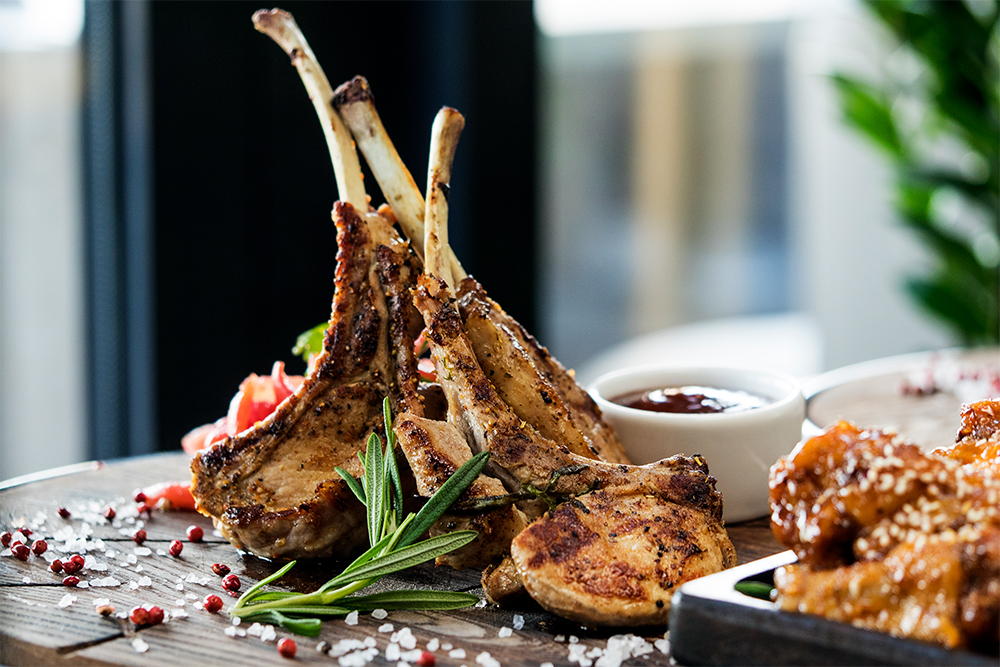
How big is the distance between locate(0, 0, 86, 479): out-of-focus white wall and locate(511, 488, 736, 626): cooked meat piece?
3.43m

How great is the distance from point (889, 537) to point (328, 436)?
1175 millimetres

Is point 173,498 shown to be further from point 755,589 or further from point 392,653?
point 755,589

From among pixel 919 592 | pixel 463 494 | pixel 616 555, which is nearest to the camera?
pixel 919 592

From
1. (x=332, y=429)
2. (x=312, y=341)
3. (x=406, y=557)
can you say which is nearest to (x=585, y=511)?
(x=406, y=557)

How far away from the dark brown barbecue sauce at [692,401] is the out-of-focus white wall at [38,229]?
306cm

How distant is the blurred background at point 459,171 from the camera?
14.6 feet

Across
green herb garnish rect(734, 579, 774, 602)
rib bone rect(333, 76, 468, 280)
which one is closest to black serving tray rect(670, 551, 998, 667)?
green herb garnish rect(734, 579, 774, 602)

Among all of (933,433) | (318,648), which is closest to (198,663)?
(318,648)

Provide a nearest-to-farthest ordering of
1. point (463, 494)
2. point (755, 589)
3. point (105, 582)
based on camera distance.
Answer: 1. point (755, 589)
2. point (463, 494)
3. point (105, 582)

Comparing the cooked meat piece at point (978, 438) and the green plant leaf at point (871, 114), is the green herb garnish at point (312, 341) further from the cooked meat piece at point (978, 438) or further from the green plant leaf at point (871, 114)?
the green plant leaf at point (871, 114)

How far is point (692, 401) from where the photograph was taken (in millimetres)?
2512

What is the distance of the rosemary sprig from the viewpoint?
1.79 m

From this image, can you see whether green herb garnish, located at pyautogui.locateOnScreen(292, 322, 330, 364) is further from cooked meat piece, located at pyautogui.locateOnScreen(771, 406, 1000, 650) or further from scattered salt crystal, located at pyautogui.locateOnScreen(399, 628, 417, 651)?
cooked meat piece, located at pyautogui.locateOnScreen(771, 406, 1000, 650)

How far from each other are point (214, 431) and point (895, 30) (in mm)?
5346
